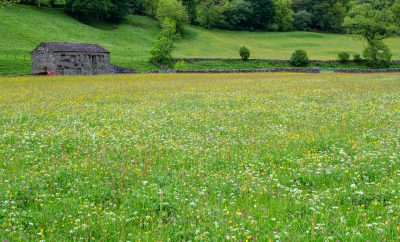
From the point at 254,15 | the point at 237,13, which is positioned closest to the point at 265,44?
the point at 237,13

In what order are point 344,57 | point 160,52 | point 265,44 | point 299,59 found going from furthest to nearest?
point 265,44, point 344,57, point 299,59, point 160,52

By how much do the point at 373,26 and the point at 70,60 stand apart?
7292 centimetres

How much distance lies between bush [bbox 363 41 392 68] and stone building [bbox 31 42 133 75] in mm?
58290

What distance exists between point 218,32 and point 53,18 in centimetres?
6097

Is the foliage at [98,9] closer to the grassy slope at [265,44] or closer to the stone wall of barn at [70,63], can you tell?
the grassy slope at [265,44]

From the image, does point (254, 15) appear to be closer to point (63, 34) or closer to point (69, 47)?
point (63, 34)

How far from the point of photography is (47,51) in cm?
7419

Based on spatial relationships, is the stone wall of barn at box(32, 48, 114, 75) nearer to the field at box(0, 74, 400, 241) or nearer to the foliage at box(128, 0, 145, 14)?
the field at box(0, 74, 400, 241)

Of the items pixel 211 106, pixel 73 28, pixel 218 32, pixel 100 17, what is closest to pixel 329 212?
pixel 211 106

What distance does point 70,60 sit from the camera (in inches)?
3029

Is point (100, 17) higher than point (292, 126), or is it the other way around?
point (100, 17)

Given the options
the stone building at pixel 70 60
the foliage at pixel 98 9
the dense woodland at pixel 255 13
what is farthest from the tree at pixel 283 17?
the stone building at pixel 70 60

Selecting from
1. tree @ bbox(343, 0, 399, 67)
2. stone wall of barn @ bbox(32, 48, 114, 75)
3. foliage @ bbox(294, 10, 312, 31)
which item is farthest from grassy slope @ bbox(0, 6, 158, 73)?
foliage @ bbox(294, 10, 312, 31)

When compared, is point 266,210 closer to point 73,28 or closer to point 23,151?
point 23,151
